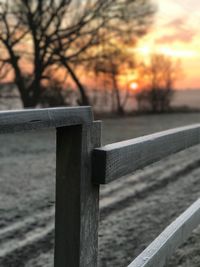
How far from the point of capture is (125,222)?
5.09 m

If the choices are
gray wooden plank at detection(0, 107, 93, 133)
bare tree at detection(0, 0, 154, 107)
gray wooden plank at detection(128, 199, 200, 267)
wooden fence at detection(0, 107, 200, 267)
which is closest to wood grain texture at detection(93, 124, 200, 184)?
wooden fence at detection(0, 107, 200, 267)

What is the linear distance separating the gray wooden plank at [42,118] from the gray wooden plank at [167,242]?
2.61 ft

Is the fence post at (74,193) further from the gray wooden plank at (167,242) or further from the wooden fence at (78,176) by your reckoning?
the gray wooden plank at (167,242)

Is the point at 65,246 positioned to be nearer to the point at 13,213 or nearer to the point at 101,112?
the point at 13,213

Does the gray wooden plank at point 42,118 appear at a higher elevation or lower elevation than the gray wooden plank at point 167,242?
higher

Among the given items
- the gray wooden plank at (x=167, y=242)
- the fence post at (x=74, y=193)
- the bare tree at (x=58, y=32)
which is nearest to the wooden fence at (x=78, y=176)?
the fence post at (x=74, y=193)

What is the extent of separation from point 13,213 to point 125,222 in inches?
52.1

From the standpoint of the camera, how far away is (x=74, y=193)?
173 centimetres

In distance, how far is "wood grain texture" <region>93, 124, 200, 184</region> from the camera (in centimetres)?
181

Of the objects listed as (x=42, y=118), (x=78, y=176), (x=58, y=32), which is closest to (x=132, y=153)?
(x=78, y=176)

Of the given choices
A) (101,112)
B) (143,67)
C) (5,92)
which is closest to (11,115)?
(5,92)

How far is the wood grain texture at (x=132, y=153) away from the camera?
5.93 feet

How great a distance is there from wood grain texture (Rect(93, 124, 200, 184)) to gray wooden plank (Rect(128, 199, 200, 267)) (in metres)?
0.44

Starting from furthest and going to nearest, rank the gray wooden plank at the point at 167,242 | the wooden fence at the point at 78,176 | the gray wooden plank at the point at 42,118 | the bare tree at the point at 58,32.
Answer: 1. the bare tree at the point at 58,32
2. the gray wooden plank at the point at 167,242
3. the wooden fence at the point at 78,176
4. the gray wooden plank at the point at 42,118
